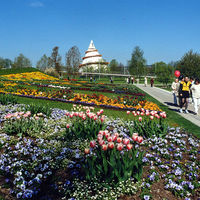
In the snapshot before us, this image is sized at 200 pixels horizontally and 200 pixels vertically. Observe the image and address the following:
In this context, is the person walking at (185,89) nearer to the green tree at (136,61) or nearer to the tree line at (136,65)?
the tree line at (136,65)

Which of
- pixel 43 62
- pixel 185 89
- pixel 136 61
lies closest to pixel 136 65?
pixel 136 61

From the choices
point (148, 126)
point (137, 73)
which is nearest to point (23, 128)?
point (148, 126)

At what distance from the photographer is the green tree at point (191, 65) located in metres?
31.2

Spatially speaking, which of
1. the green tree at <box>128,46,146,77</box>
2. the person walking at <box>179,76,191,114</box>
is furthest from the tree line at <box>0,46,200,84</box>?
the person walking at <box>179,76,191,114</box>

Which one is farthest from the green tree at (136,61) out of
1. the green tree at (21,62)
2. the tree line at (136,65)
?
the green tree at (21,62)

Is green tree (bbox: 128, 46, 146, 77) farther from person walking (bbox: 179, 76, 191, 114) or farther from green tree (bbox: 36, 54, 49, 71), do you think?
person walking (bbox: 179, 76, 191, 114)

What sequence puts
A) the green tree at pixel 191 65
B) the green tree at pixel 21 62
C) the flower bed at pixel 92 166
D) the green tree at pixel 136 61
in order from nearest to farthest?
the flower bed at pixel 92 166 < the green tree at pixel 191 65 < the green tree at pixel 136 61 < the green tree at pixel 21 62

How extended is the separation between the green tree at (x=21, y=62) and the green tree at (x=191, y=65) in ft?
196

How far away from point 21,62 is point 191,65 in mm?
62084

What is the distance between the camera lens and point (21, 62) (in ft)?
243

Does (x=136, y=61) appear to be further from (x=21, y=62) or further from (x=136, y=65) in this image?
(x=21, y=62)

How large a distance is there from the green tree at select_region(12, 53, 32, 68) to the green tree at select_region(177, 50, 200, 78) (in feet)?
196

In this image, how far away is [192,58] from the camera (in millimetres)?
32281

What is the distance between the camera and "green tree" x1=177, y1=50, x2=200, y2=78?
102 ft
